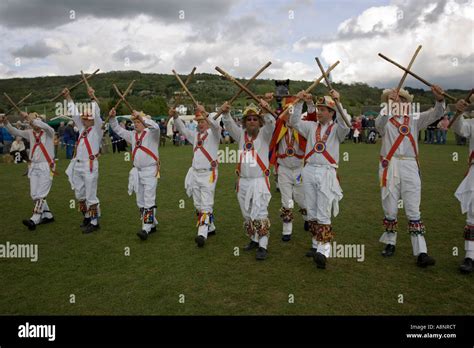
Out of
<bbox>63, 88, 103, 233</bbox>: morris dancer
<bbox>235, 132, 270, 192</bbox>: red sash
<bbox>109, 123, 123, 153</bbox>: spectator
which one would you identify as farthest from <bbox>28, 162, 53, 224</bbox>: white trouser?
<bbox>109, 123, 123, 153</bbox>: spectator

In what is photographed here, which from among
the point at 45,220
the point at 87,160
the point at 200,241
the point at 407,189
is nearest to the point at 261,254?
the point at 200,241

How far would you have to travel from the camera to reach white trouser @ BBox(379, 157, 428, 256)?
566cm

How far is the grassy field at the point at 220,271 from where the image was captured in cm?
460

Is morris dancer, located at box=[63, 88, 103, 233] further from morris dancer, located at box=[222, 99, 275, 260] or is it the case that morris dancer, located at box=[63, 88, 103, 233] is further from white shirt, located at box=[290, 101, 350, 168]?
white shirt, located at box=[290, 101, 350, 168]

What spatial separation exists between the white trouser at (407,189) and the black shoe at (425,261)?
0.23ft

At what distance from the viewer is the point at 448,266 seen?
18.5 feet

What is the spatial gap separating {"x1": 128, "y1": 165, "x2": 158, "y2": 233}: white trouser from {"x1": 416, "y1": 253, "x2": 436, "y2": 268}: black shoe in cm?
475

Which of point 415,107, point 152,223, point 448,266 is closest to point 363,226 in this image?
point 448,266

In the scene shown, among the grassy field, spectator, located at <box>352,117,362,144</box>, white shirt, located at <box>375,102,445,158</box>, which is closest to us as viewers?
the grassy field

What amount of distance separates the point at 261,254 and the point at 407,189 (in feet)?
8.14

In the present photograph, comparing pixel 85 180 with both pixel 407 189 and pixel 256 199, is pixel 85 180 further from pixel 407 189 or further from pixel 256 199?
pixel 407 189

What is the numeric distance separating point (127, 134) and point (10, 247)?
302 centimetres

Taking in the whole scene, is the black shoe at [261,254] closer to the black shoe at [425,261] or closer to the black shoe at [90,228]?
the black shoe at [425,261]

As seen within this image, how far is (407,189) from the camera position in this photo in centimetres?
569
